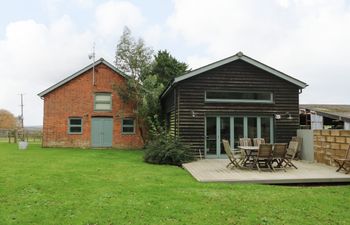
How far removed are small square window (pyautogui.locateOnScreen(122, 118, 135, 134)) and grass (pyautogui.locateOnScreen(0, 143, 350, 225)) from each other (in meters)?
12.2

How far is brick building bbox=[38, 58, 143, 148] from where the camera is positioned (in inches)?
840

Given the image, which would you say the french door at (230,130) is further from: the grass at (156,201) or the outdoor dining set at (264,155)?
the grass at (156,201)

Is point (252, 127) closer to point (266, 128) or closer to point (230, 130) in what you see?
point (266, 128)

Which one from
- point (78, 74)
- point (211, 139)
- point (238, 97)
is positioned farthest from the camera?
point (78, 74)

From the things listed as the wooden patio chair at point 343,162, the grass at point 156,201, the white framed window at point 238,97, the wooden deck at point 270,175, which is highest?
the white framed window at point 238,97

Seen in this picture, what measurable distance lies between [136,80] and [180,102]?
743 cm

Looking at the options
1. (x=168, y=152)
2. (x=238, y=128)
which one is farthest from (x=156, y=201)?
(x=238, y=128)

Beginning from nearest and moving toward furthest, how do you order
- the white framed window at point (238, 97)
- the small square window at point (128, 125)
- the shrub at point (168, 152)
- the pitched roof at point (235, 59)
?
the shrub at point (168, 152) < the pitched roof at point (235, 59) < the white framed window at point (238, 97) < the small square window at point (128, 125)

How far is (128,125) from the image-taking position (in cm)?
2183

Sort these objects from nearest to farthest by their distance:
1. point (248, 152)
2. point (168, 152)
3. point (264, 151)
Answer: point (264, 151), point (248, 152), point (168, 152)

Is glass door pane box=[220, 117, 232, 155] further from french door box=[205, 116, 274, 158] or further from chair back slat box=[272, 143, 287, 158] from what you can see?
chair back slat box=[272, 143, 287, 158]

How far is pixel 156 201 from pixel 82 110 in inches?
639

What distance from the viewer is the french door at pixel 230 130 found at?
47.2 ft

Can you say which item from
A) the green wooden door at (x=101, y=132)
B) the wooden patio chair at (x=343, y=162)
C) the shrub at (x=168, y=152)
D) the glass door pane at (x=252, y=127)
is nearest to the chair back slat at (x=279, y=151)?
the wooden patio chair at (x=343, y=162)
